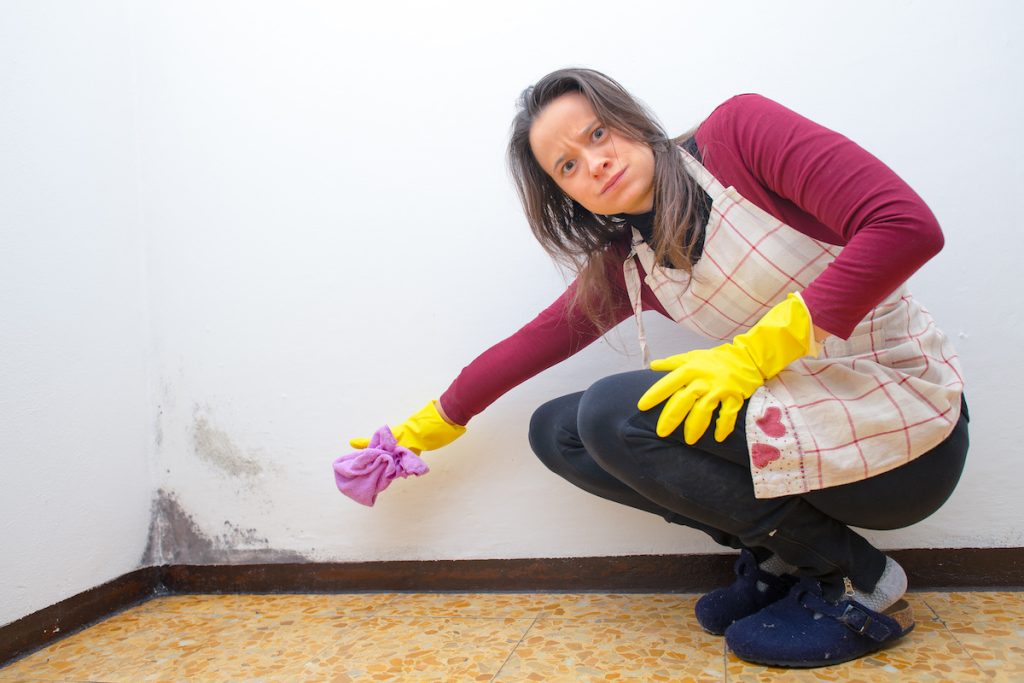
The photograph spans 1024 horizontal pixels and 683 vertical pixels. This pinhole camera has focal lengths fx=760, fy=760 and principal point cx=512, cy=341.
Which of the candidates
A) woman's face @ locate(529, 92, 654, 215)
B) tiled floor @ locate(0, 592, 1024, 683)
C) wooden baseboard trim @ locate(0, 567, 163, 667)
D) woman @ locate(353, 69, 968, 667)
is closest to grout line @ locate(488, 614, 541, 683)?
tiled floor @ locate(0, 592, 1024, 683)

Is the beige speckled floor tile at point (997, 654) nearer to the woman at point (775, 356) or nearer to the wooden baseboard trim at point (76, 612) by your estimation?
the woman at point (775, 356)

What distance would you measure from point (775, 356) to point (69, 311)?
Answer: 42.2 inches

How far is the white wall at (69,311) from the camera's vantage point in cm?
111

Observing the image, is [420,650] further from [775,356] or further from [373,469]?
[775,356]

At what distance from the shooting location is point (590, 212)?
1.01m

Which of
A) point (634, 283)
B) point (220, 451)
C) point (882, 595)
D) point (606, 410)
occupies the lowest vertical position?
point (882, 595)

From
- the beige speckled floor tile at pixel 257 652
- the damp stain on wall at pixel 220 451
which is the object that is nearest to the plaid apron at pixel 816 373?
the beige speckled floor tile at pixel 257 652

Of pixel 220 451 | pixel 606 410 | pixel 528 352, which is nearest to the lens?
pixel 606 410

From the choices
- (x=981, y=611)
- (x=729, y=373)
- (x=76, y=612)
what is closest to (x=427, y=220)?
(x=729, y=373)

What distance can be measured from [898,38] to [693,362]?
610mm

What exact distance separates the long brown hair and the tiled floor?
424 millimetres

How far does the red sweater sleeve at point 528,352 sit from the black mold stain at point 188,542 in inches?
19.9

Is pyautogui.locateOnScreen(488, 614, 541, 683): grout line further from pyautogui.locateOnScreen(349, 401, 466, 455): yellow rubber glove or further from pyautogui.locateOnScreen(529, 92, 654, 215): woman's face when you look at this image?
pyautogui.locateOnScreen(529, 92, 654, 215): woman's face

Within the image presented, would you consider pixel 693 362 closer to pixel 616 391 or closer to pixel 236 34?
pixel 616 391
